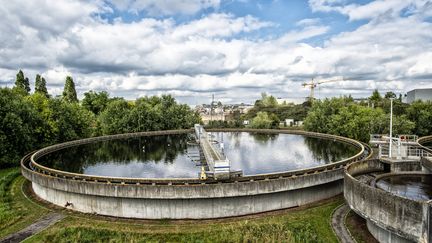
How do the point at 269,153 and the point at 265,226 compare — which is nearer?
the point at 265,226

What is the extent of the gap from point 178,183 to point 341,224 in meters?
10.2

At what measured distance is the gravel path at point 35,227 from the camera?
17453mm

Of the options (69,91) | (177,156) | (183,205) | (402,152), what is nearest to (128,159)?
(177,156)

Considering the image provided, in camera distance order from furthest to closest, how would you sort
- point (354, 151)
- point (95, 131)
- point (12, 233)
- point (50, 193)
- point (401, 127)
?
point (95, 131) → point (401, 127) → point (354, 151) → point (50, 193) → point (12, 233)

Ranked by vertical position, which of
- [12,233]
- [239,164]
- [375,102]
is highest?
[375,102]

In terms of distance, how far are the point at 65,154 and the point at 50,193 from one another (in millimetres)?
13466

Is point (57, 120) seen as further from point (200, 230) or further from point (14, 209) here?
point (200, 230)

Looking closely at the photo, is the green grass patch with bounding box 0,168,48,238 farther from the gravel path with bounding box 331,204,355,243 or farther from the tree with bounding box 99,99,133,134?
the tree with bounding box 99,99,133,134

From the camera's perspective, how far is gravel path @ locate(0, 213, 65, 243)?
17453mm

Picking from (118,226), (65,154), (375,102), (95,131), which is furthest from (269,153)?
(375,102)

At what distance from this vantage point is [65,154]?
3566 cm

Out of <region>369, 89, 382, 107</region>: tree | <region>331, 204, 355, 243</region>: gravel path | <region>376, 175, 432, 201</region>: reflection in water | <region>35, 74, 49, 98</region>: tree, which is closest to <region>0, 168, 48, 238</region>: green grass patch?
<region>331, 204, 355, 243</region>: gravel path

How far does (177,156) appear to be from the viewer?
34.0 m

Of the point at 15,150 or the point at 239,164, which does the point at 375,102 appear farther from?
the point at 15,150
